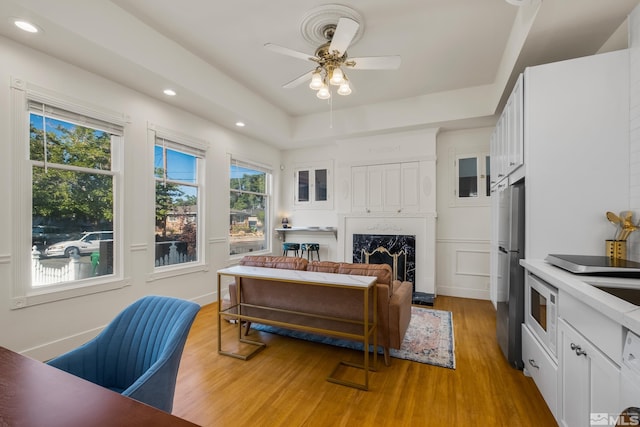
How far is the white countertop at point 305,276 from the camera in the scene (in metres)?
2.31

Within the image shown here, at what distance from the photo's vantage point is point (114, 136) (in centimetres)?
321

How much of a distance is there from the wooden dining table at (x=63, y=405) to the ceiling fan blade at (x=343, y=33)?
2.44 meters

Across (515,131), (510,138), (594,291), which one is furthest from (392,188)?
(594,291)

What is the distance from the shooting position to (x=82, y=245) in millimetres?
2951

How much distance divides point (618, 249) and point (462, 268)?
2980mm

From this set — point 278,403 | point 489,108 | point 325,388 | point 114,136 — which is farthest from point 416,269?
point 114,136

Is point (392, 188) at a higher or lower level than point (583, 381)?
higher

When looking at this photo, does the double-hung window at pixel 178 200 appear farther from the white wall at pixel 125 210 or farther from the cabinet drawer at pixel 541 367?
the cabinet drawer at pixel 541 367

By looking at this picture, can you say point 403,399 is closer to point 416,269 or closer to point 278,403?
point 278,403

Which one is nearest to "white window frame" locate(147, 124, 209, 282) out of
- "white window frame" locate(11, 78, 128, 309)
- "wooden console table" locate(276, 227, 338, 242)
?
"white window frame" locate(11, 78, 128, 309)

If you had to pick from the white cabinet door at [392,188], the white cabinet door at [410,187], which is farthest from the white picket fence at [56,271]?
the white cabinet door at [410,187]

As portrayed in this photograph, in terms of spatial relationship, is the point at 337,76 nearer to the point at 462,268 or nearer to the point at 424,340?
the point at 424,340

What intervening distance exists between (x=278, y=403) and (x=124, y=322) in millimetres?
1190

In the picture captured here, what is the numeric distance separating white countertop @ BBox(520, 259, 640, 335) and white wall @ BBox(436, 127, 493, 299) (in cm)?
273
